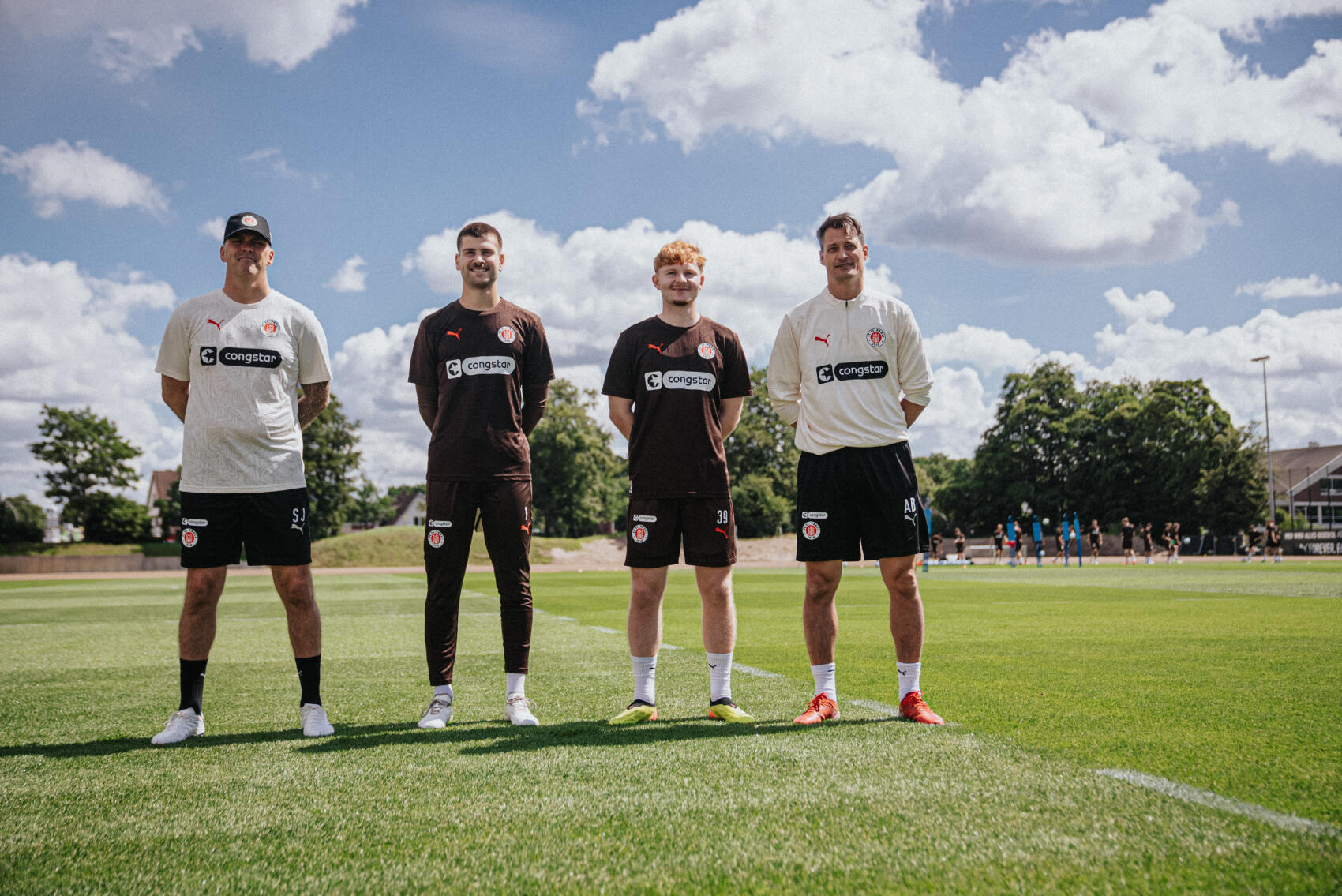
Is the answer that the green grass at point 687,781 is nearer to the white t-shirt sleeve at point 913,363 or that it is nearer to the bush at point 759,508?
the white t-shirt sleeve at point 913,363

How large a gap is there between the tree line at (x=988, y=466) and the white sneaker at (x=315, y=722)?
169 feet

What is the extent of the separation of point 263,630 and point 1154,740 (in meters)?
8.74

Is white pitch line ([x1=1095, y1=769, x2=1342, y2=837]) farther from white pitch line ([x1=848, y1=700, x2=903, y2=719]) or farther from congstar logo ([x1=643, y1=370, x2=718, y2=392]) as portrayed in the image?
congstar logo ([x1=643, y1=370, x2=718, y2=392])

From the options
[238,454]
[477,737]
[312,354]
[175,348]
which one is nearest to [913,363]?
[477,737]

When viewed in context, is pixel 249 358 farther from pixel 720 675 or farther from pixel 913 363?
pixel 913 363

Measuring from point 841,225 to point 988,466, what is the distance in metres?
62.8

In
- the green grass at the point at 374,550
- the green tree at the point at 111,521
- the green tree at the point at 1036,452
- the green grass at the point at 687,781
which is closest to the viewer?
the green grass at the point at 687,781

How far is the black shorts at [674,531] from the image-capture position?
4258 millimetres

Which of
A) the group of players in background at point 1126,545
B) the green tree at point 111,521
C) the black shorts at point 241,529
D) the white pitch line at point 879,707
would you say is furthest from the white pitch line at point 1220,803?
the green tree at point 111,521

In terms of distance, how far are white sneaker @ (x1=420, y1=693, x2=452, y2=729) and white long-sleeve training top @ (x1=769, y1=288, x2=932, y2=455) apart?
2.04 metres

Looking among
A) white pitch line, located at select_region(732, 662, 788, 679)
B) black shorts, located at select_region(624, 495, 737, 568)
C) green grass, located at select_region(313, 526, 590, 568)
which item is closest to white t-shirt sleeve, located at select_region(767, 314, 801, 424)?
black shorts, located at select_region(624, 495, 737, 568)

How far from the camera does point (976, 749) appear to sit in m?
3.31

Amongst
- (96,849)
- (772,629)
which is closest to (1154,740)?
(96,849)

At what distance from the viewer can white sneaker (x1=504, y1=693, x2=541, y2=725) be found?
4125mm
